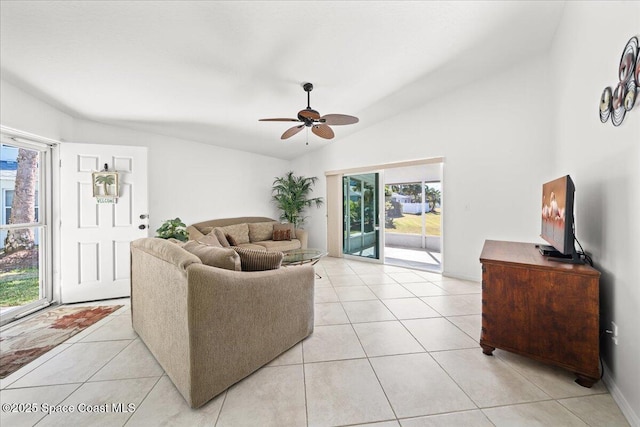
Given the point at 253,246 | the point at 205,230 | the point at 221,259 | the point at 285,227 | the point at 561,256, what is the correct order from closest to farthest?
1. the point at 221,259
2. the point at 561,256
3. the point at 205,230
4. the point at 253,246
5. the point at 285,227

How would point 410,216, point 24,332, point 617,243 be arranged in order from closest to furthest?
point 617,243
point 24,332
point 410,216

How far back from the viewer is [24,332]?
227 cm

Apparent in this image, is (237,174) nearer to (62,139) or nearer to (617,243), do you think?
(62,139)

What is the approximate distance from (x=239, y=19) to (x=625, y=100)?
2.59m

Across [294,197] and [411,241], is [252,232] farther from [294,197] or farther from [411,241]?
[411,241]

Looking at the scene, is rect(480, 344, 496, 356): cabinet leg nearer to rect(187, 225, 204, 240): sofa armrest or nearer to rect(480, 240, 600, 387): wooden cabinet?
rect(480, 240, 600, 387): wooden cabinet

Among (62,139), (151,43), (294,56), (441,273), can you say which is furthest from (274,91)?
(441,273)

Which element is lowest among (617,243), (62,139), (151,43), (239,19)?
(617,243)

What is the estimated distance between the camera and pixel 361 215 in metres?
5.36

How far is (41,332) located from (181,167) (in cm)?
289

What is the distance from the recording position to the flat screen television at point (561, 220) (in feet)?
5.39

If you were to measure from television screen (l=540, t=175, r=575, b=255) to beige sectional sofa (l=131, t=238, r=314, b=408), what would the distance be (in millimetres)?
1935

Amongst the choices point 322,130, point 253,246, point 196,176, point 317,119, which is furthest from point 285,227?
point 317,119

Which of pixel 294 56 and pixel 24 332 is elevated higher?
pixel 294 56
